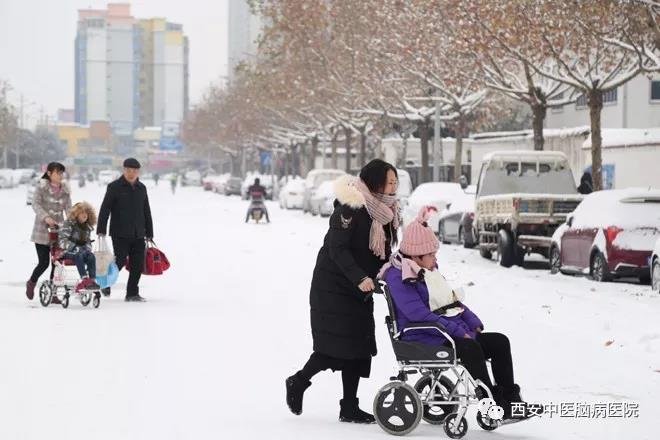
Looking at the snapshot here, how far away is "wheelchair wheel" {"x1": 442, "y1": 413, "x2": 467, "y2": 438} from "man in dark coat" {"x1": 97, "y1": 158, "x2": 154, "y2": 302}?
9582mm

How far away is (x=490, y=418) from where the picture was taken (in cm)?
883

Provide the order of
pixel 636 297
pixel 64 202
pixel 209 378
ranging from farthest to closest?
1. pixel 636 297
2. pixel 64 202
3. pixel 209 378

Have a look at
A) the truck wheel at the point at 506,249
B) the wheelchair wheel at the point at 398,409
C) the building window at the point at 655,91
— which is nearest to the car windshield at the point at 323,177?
the building window at the point at 655,91

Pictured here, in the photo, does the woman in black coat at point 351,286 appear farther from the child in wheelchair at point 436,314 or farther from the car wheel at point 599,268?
the car wheel at point 599,268

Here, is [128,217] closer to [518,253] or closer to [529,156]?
[518,253]

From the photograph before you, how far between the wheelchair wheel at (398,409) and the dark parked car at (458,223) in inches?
1000

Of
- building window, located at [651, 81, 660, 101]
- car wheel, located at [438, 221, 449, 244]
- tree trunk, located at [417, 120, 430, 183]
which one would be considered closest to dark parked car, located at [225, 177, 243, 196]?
tree trunk, located at [417, 120, 430, 183]

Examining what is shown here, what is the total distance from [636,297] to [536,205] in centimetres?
761

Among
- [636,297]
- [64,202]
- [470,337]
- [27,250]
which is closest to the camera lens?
[470,337]

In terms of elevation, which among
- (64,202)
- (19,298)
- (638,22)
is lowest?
(19,298)

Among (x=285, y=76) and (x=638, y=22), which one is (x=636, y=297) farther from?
(x=285, y=76)

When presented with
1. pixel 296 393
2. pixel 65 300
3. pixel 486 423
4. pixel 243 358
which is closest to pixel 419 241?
pixel 486 423

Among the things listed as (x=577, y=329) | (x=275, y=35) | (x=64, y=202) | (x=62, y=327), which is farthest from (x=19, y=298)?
(x=275, y=35)

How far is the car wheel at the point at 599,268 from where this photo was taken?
2220cm
